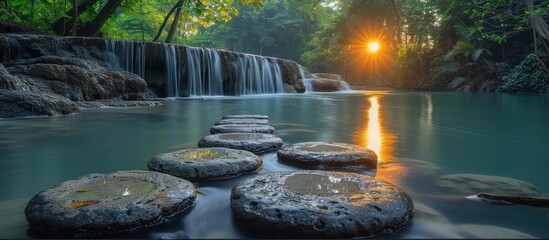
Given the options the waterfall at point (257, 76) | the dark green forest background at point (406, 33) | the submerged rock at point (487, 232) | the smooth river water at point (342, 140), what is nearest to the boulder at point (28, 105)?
the smooth river water at point (342, 140)

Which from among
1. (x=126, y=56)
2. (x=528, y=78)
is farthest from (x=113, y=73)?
(x=528, y=78)

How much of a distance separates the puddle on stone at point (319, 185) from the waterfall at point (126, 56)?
9.57 meters

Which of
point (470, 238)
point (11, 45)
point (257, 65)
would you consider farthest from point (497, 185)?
point (257, 65)

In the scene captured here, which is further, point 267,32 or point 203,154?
point 267,32

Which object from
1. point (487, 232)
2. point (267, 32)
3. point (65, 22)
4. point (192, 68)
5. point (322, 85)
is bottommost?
point (487, 232)

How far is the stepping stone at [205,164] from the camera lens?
1889 mm

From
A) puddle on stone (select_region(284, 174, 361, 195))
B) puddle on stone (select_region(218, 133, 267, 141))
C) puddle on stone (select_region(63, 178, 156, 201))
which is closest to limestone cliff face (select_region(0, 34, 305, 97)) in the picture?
puddle on stone (select_region(218, 133, 267, 141))

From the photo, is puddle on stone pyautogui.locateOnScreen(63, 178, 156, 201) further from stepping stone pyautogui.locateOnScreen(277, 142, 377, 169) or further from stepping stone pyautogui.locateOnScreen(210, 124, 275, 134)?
stepping stone pyautogui.locateOnScreen(210, 124, 275, 134)

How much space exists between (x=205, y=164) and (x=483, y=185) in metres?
1.43

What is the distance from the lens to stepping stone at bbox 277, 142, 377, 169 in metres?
2.15

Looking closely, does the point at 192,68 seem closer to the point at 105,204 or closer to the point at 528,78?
the point at 105,204

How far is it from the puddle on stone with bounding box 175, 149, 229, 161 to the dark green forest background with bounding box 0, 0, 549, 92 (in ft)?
8.94

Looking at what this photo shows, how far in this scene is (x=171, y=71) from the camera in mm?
11391

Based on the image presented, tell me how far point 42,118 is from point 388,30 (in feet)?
72.6
